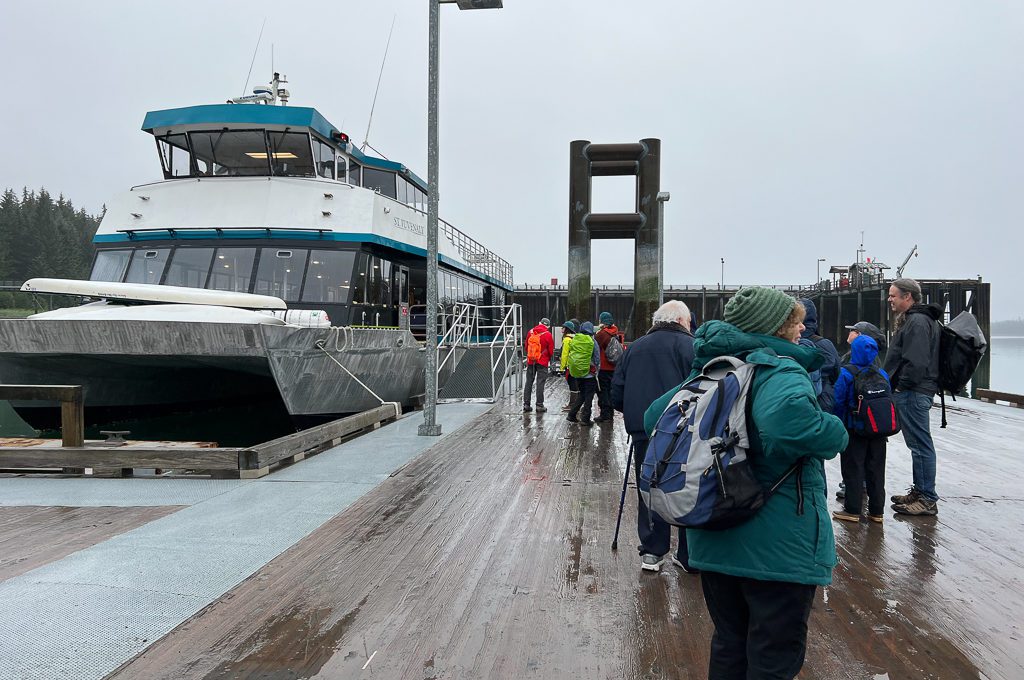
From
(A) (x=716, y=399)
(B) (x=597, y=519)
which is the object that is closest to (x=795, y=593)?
(A) (x=716, y=399)

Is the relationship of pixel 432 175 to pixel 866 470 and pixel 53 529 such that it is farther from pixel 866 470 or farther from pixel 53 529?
pixel 866 470

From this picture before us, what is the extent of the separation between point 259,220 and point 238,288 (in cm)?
121

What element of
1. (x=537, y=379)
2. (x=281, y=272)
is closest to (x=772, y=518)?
(x=537, y=379)

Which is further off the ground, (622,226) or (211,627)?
(622,226)

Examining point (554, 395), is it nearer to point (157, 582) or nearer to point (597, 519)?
point (597, 519)

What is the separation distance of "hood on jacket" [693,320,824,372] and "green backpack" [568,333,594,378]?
696 centimetres

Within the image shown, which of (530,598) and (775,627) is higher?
(775,627)

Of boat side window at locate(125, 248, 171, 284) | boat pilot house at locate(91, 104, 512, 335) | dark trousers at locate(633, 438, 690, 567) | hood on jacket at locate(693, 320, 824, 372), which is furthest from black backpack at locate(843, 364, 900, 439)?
boat side window at locate(125, 248, 171, 284)

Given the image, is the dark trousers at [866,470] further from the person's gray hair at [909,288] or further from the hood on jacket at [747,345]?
the hood on jacket at [747,345]

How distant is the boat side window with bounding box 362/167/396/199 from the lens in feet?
46.9

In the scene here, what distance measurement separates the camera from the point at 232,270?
32.6ft

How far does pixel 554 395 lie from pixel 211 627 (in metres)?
11.5

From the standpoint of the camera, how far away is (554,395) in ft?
46.7

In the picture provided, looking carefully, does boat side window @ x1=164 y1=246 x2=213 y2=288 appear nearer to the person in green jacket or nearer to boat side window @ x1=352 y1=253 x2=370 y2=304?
boat side window @ x1=352 y1=253 x2=370 y2=304
